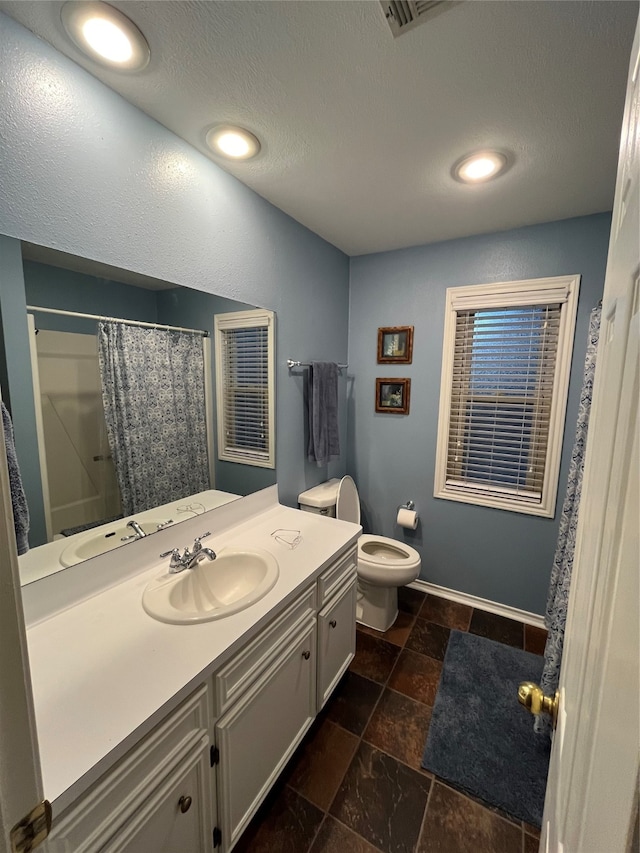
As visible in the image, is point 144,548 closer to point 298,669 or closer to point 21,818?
point 298,669

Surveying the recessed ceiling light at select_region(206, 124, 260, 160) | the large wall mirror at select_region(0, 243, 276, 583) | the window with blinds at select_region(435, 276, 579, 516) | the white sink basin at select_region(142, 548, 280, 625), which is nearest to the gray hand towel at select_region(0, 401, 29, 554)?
the large wall mirror at select_region(0, 243, 276, 583)

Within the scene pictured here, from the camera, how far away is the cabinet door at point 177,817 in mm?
750

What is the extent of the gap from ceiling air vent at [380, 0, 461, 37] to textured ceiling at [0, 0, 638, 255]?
2cm

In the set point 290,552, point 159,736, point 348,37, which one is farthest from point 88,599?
point 348,37

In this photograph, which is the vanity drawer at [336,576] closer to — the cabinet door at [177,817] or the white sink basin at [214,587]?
the white sink basin at [214,587]

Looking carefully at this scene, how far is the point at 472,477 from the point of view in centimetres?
236

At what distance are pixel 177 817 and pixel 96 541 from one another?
2.57 feet

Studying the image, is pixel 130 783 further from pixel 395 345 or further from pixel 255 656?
pixel 395 345

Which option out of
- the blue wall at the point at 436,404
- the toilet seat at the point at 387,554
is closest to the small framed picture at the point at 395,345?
the blue wall at the point at 436,404

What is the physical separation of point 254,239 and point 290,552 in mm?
1512

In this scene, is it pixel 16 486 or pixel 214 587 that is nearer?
pixel 16 486

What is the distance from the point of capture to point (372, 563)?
204 centimetres

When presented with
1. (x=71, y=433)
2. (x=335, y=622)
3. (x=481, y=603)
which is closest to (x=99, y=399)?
(x=71, y=433)

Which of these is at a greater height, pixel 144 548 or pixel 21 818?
pixel 21 818
